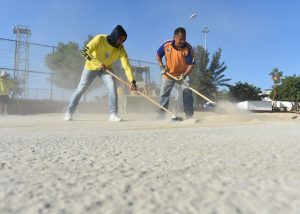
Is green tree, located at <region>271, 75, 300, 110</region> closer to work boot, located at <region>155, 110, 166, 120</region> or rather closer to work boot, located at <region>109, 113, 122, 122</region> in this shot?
work boot, located at <region>155, 110, 166, 120</region>

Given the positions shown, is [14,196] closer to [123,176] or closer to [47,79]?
[123,176]

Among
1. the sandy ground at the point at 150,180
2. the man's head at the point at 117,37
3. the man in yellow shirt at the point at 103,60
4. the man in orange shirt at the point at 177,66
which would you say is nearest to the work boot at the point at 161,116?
the man in orange shirt at the point at 177,66

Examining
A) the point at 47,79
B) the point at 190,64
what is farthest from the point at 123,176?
the point at 47,79

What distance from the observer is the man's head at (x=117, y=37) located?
281 inches

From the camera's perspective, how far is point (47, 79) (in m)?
20.2

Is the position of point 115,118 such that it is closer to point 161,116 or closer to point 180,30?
point 161,116

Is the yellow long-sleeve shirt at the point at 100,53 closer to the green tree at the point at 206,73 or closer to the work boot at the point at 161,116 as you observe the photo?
the work boot at the point at 161,116

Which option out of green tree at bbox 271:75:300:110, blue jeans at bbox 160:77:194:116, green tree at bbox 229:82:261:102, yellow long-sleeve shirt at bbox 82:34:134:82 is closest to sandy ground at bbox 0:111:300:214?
yellow long-sleeve shirt at bbox 82:34:134:82

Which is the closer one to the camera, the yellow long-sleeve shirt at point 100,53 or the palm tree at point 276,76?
the yellow long-sleeve shirt at point 100,53

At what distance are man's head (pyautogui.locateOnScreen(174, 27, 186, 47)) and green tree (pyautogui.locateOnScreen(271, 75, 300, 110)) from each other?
70857 millimetres

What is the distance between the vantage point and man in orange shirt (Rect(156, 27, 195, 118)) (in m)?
7.96

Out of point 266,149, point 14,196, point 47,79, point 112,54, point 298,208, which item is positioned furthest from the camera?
point 47,79

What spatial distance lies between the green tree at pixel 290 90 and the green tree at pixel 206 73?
1393 inches

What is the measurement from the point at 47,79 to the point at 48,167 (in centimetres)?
1897
